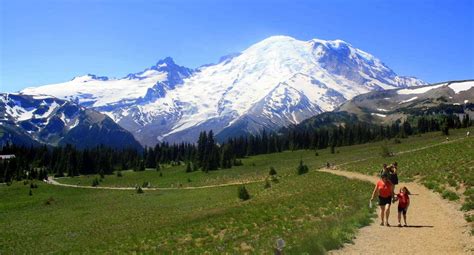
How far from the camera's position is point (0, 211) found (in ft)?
262

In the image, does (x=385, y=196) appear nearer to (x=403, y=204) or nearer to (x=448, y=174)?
(x=403, y=204)

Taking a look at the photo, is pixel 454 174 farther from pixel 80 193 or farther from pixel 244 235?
pixel 80 193

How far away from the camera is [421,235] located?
2122 centimetres

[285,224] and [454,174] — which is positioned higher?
[454,174]

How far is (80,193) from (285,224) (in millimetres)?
77635

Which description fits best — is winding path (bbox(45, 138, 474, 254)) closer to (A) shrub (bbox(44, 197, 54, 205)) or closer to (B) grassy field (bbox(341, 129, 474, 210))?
(B) grassy field (bbox(341, 129, 474, 210))

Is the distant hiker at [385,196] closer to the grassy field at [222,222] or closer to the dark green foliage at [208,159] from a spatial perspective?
the grassy field at [222,222]

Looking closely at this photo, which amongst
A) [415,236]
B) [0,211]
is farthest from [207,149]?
[415,236]

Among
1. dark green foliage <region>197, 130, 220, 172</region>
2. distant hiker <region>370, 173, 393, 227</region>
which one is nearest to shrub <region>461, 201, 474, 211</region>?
distant hiker <region>370, 173, 393, 227</region>

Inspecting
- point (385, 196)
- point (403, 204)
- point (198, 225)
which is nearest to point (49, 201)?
point (198, 225)

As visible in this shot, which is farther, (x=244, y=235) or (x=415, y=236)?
(x=244, y=235)

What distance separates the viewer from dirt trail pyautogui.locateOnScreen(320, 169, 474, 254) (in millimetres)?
18766

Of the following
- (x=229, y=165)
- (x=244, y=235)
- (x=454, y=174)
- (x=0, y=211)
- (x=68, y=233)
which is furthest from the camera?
(x=229, y=165)

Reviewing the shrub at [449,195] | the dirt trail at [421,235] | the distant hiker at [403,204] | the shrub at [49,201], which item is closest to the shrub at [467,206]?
the dirt trail at [421,235]
